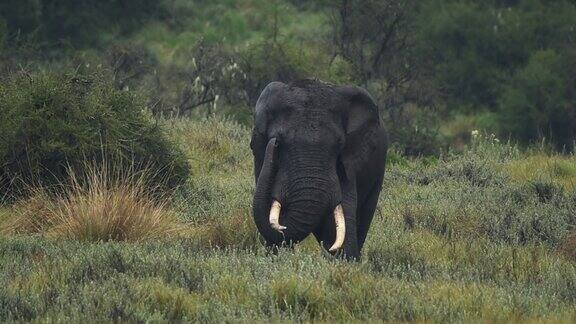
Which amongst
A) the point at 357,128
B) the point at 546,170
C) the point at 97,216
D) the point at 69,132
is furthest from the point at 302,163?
the point at 546,170

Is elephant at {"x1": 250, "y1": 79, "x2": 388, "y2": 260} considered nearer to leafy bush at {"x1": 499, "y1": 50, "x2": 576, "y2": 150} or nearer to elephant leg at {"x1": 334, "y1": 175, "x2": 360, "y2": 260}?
elephant leg at {"x1": 334, "y1": 175, "x2": 360, "y2": 260}

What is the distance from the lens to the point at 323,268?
8367mm

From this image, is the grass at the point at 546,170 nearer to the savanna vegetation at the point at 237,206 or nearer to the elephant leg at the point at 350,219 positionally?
the savanna vegetation at the point at 237,206

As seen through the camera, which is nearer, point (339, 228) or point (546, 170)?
point (339, 228)

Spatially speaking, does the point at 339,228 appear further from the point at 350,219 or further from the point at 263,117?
the point at 263,117

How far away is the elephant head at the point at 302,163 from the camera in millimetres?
9234

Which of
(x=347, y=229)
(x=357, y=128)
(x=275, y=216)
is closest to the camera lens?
(x=275, y=216)

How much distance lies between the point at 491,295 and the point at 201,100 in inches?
698

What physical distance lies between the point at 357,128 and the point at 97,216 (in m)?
2.60

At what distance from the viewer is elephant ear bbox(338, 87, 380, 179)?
971cm

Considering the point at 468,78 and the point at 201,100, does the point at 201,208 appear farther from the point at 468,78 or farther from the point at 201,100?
the point at 468,78

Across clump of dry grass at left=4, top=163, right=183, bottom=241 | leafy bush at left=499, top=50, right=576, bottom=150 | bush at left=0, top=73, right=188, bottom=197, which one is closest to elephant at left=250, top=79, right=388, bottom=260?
clump of dry grass at left=4, top=163, right=183, bottom=241

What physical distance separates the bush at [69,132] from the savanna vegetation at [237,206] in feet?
0.07

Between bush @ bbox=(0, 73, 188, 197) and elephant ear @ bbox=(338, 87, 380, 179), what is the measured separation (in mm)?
3546
